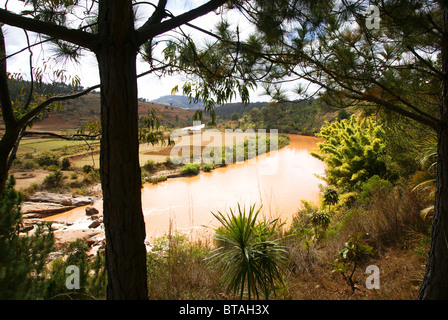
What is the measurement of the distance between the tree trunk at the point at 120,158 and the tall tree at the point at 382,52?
86 cm

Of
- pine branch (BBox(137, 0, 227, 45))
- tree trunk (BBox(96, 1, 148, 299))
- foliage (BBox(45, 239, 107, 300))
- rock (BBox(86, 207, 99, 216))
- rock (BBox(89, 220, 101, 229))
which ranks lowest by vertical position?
rock (BBox(89, 220, 101, 229))

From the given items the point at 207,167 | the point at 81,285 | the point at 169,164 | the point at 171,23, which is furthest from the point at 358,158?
the point at 169,164

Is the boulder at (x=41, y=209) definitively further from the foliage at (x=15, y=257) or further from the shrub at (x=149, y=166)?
the foliage at (x=15, y=257)

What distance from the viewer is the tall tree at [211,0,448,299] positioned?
1.47 meters

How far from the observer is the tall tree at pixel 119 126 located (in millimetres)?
1167

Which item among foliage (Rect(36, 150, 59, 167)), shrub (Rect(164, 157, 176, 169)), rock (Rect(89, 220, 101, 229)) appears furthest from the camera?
shrub (Rect(164, 157, 176, 169))

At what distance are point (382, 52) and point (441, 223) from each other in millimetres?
1166

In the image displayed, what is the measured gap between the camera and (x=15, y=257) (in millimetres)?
1352

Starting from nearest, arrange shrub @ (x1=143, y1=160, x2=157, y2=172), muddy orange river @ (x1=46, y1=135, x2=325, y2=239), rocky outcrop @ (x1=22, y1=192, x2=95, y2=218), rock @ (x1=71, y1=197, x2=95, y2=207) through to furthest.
Result: muddy orange river @ (x1=46, y1=135, x2=325, y2=239) < rocky outcrop @ (x1=22, y1=192, x2=95, y2=218) < rock @ (x1=71, y1=197, x2=95, y2=207) < shrub @ (x1=143, y1=160, x2=157, y2=172)

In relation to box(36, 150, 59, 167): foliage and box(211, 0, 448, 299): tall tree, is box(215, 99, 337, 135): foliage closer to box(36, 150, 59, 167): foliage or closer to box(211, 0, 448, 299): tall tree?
box(211, 0, 448, 299): tall tree

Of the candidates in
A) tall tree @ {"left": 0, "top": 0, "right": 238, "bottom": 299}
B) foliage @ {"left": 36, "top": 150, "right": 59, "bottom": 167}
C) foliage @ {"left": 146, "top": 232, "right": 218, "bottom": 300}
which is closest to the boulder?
foliage @ {"left": 36, "top": 150, "right": 59, "bottom": 167}

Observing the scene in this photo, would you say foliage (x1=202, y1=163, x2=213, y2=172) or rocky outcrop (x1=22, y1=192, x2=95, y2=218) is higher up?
foliage (x1=202, y1=163, x2=213, y2=172)

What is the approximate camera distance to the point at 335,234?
3.52 metres

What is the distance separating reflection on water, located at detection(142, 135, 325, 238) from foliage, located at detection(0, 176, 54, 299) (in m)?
3.21
